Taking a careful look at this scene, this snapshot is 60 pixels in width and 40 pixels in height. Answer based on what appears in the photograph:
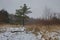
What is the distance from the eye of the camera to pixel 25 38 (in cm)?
184

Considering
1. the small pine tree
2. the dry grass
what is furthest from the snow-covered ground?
the small pine tree

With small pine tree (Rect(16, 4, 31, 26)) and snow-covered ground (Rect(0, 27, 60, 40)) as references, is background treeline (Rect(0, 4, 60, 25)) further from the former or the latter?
snow-covered ground (Rect(0, 27, 60, 40))

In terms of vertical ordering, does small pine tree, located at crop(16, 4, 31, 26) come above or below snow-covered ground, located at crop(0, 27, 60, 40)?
above

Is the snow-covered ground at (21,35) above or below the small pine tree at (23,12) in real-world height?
below

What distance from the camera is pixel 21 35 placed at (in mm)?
1846

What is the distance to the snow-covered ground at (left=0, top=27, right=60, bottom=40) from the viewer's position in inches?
71.9

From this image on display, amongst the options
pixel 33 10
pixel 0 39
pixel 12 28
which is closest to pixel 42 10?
pixel 33 10

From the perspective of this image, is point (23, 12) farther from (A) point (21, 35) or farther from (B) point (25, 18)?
(A) point (21, 35)

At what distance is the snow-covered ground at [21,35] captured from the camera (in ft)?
5.99

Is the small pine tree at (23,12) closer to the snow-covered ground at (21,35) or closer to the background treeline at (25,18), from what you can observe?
the background treeline at (25,18)

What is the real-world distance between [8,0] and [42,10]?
1.64ft

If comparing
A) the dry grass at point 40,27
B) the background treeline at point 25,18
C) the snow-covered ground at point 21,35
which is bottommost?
the snow-covered ground at point 21,35

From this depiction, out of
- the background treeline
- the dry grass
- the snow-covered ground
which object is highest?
the background treeline

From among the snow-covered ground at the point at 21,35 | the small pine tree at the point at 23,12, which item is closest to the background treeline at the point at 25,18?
the small pine tree at the point at 23,12
